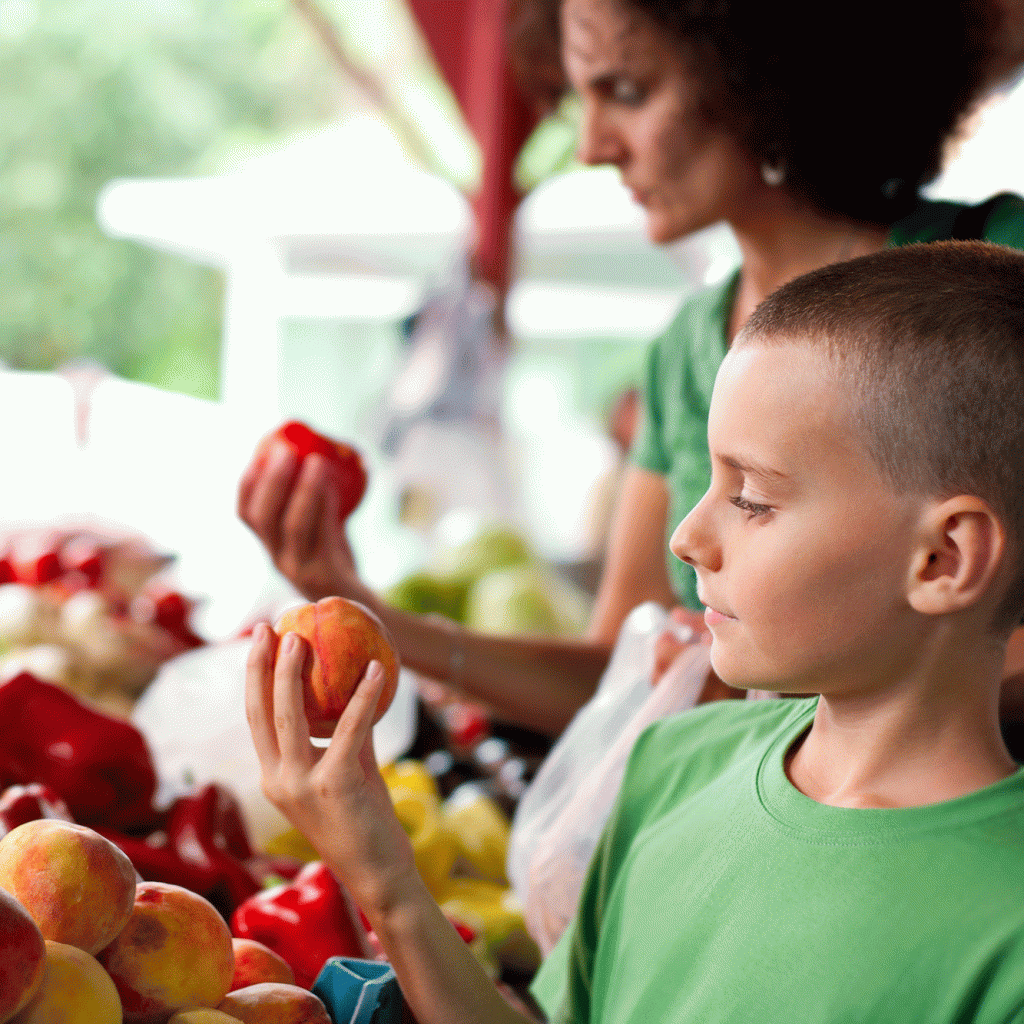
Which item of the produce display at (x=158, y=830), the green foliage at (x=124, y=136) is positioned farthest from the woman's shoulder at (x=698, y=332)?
the green foliage at (x=124, y=136)

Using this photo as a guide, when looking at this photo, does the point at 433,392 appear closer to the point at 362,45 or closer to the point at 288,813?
the point at 288,813

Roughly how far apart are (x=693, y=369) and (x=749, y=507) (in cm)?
81

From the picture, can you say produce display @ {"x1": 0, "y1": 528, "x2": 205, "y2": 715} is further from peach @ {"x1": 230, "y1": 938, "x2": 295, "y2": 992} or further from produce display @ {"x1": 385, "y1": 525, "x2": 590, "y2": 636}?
peach @ {"x1": 230, "y1": 938, "x2": 295, "y2": 992}

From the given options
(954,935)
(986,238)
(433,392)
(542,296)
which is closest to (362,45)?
(542,296)

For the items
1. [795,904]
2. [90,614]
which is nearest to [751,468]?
[795,904]

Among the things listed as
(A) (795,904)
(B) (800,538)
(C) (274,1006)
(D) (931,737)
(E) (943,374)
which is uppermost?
(E) (943,374)

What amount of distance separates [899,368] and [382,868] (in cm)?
45

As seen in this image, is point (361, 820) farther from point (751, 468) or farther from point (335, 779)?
point (751, 468)

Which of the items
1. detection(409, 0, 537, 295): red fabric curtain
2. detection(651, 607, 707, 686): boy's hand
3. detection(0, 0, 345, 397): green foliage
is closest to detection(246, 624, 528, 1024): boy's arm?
detection(651, 607, 707, 686): boy's hand

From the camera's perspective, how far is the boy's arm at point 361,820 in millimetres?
722

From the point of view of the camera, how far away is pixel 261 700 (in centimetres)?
75

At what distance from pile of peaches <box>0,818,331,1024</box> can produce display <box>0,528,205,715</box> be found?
3.40 feet

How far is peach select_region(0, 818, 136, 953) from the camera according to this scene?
0.63m

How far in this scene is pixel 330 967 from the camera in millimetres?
765
